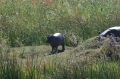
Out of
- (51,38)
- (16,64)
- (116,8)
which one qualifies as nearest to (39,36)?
(51,38)

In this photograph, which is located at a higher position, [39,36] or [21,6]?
[21,6]

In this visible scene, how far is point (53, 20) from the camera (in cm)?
1578

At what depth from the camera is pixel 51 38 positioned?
42.9 feet

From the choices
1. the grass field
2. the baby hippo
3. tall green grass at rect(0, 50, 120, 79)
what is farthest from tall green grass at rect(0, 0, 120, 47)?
tall green grass at rect(0, 50, 120, 79)

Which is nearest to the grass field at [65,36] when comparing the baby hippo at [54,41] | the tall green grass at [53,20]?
the tall green grass at [53,20]

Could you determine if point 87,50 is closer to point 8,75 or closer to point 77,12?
point 8,75

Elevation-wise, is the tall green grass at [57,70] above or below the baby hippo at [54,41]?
below

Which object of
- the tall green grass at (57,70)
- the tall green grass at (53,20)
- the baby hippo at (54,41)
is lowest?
the tall green grass at (57,70)

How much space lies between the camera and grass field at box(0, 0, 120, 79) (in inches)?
366

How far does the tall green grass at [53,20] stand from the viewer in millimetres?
14869

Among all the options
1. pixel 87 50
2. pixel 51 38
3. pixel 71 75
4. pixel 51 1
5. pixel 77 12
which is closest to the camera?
pixel 71 75

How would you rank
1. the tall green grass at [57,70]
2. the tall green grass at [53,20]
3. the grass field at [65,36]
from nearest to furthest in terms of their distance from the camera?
the tall green grass at [57,70], the grass field at [65,36], the tall green grass at [53,20]

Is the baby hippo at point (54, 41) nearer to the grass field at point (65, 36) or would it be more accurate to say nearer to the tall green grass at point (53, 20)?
the grass field at point (65, 36)

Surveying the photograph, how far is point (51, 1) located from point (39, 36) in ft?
14.0
